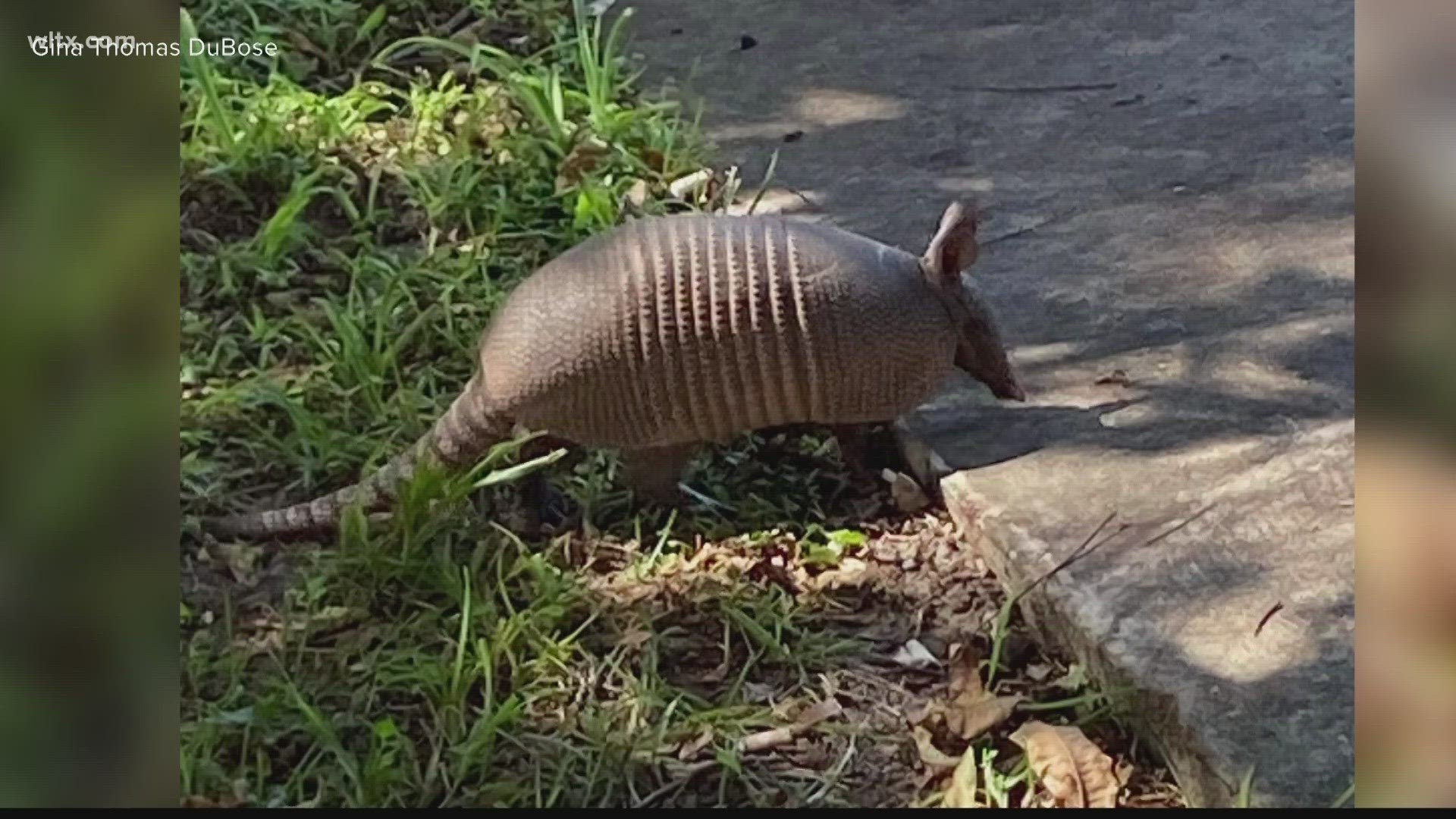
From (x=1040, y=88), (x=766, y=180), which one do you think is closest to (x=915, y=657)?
(x=766, y=180)

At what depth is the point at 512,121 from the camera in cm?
350

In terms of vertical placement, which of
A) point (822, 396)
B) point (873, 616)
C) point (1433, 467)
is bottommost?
point (873, 616)

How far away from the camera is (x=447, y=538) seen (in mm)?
2363

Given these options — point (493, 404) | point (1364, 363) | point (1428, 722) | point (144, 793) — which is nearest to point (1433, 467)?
point (1364, 363)

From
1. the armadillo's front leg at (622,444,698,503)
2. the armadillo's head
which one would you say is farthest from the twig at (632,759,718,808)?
the armadillo's head

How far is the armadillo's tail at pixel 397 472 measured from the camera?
2346 millimetres

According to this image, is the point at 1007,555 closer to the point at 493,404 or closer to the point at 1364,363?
the point at 493,404

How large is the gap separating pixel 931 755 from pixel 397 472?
86 cm

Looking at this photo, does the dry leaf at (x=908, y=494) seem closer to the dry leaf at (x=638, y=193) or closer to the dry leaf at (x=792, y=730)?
the dry leaf at (x=792, y=730)

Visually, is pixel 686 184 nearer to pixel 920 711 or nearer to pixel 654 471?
pixel 654 471

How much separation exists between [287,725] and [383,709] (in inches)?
4.9

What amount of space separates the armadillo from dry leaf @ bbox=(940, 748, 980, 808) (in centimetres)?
74

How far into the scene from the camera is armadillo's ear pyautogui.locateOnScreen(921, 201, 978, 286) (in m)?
2.72
